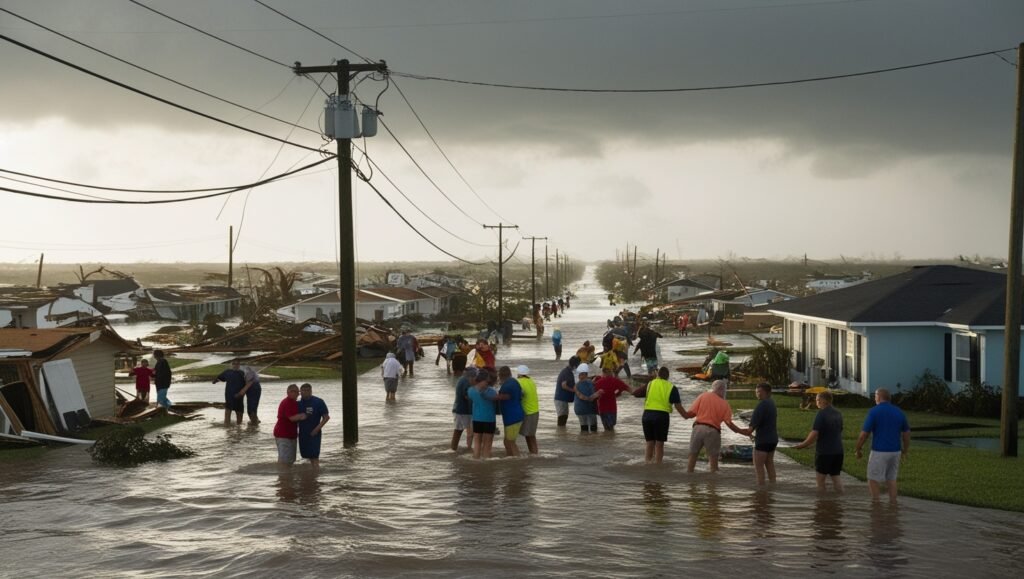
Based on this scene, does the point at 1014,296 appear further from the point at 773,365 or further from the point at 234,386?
the point at 234,386

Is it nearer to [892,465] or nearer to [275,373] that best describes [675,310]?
[275,373]

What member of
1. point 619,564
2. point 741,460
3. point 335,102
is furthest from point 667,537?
point 335,102

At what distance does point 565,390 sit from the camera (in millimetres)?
23031

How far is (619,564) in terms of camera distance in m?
11.6

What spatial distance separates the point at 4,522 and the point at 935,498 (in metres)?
13.7

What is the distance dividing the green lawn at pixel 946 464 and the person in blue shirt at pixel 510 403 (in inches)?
213

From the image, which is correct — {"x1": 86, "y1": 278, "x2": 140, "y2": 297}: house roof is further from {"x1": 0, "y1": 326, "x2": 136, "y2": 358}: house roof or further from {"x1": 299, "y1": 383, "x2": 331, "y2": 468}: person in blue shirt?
{"x1": 299, "y1": 383, "x2": 331, "y2": 468}: person in blue shirt

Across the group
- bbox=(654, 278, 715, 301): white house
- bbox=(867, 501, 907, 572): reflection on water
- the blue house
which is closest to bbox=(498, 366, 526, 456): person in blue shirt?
bbox=(867, 501, 907, 572): reflection on water

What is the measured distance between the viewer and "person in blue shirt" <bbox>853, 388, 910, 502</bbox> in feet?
45.4

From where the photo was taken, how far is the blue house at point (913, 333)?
27.1 meters

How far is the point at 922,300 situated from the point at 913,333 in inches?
76.5

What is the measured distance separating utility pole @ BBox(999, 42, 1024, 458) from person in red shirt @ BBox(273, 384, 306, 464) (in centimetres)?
1330

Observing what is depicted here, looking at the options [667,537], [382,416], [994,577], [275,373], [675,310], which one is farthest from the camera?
[675,310]

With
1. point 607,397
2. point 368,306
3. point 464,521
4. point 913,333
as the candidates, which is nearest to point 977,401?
point 913,333
